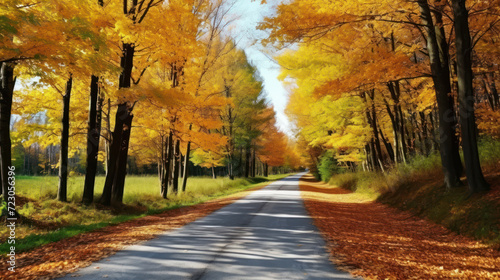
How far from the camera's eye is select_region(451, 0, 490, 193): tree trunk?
745 centimetres

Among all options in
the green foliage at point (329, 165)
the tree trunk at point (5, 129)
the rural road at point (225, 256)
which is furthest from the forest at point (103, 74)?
the green foliage at point (329, 165)

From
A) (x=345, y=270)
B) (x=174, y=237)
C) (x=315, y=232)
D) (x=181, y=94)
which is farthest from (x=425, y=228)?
(x=181, y=94)

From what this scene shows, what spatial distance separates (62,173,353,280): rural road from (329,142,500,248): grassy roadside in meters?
A: 3.29

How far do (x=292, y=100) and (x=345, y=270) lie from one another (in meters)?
18.9

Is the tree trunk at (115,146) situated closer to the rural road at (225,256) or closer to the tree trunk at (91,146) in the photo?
the tree trunk at (91,146)

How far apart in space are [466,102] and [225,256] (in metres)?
6.83

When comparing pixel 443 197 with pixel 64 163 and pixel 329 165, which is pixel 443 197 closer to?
pixel 64 163

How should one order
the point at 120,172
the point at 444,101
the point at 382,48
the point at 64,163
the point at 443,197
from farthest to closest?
the point at 120,172 → the point at 64,163 → the point at 382,48 → the point at 444,101 → the point at 443,197

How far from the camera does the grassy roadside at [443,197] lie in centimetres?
631

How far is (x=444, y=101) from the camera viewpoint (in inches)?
363

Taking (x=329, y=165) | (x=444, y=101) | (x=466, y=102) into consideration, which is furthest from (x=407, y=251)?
(x=329, y=165)

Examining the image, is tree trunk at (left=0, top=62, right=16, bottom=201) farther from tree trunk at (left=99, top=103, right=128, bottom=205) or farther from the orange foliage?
the orange foliage

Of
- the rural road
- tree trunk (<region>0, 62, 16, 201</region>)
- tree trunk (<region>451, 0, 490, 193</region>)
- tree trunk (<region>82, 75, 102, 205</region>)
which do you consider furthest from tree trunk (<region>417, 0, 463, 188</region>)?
tree trunk (<region>0, 62, 16, 201</region>)

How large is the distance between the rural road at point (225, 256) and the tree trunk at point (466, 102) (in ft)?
13.8
